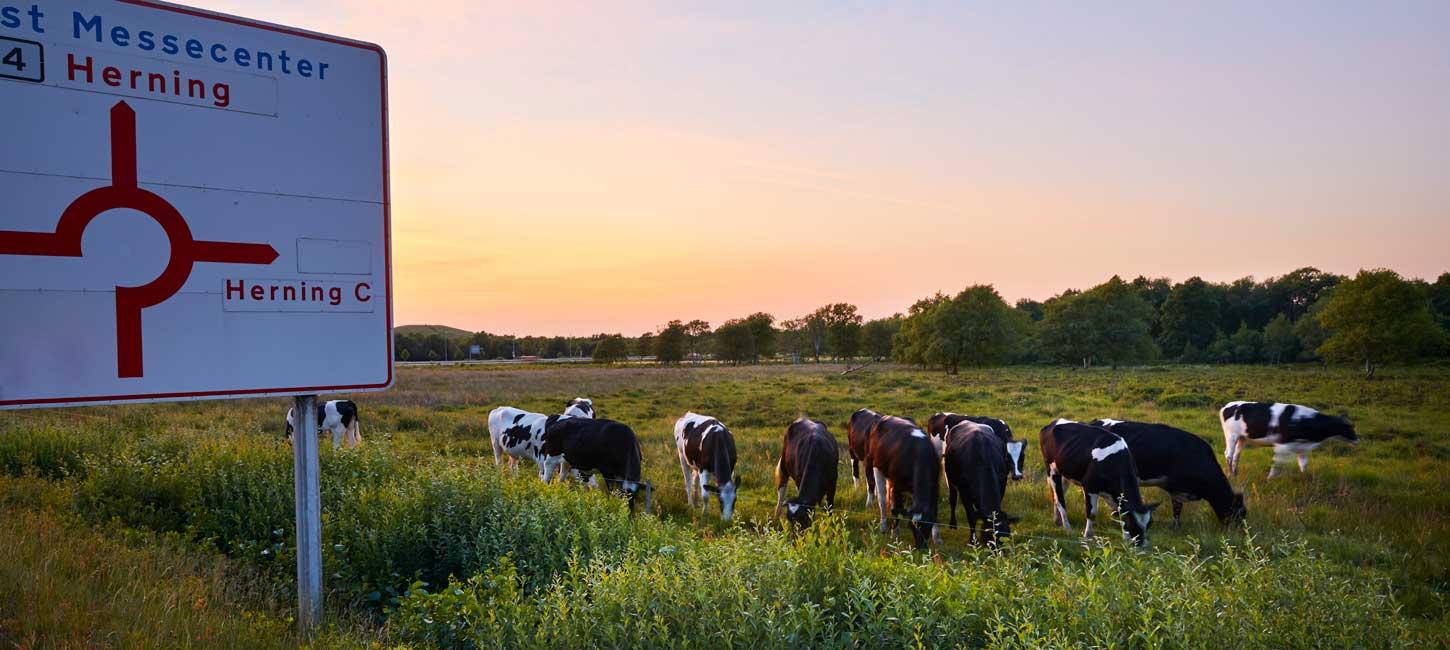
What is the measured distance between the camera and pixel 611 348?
112188mm

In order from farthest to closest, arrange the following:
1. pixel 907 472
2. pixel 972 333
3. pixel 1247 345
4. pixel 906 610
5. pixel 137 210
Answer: pixel 972 333
pixel 1247 345
pixel 907 472
pixel 137 210
pixel 906 610

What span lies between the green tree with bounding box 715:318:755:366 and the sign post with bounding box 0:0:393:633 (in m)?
100

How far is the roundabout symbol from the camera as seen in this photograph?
12.7 feet

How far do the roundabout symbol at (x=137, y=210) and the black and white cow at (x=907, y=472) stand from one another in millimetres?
8065

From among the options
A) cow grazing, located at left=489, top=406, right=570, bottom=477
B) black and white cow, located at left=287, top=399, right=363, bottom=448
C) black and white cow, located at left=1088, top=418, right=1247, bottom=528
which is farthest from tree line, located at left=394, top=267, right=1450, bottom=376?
black and white cow, located at left=287, top=399, right=363, bottom=448

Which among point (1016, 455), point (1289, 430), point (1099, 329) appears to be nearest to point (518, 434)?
point (1016, 455)

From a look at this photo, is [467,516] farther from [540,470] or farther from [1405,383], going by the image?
[1405,383]

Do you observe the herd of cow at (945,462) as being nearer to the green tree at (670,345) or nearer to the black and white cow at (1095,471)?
the black and white cow at (1095,471)

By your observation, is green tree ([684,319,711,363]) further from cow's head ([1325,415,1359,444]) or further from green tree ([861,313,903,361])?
cow's head ([1325,415,1359,444])

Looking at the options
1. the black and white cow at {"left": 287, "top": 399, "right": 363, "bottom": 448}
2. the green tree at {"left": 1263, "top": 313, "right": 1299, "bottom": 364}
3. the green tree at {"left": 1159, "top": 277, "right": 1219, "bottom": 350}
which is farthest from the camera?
the green tree at {"left": 1159, "top": 277, "right": 1219, "bottom": 350}

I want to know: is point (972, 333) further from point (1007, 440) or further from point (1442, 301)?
point (1007, 440)

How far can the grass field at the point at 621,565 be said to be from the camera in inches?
141

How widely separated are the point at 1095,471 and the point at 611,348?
10450cm

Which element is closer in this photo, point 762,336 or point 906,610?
point 906,610
